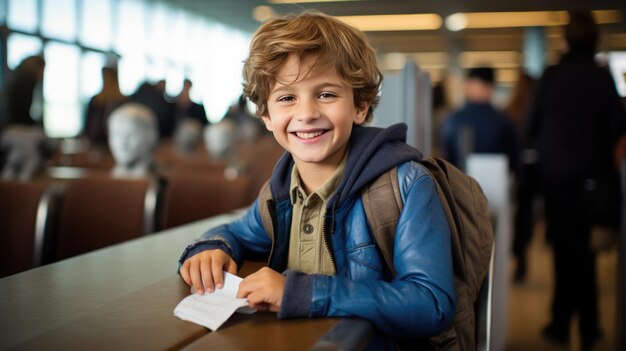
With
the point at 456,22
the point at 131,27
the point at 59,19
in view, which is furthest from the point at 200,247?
the point at 456,22

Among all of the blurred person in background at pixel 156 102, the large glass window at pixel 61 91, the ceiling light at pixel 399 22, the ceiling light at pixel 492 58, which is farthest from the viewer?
the ceiling light at pixel 492 58

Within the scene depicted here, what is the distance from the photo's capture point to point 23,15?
8.61m

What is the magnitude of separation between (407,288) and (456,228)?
9.9 inches

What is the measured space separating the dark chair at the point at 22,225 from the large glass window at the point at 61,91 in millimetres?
7512

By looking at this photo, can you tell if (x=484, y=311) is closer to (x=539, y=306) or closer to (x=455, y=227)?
(x=455, y=227)

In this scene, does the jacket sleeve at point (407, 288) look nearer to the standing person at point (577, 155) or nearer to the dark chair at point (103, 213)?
the dark chair at point (103, 213)

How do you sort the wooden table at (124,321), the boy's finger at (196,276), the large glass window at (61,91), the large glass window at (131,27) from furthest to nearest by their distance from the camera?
the large glass window at (131,27) < the large glass window at (61,91) < the boy's finger at (196,276) < the wooden table at (124,321)

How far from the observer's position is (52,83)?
9648 millimetres

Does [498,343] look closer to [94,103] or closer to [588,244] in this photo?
[588,244]

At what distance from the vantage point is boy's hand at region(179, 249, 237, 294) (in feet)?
3.71

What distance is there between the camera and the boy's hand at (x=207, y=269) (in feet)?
3.71

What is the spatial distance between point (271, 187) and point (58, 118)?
30.8 ft

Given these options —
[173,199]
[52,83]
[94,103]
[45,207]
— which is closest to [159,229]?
[173,199]

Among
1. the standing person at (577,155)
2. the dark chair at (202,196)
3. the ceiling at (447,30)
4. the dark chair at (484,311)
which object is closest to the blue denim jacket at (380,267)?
the dark chair at (484,311)
